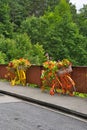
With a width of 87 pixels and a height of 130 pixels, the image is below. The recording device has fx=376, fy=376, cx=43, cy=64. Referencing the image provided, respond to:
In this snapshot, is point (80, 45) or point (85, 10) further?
point (85, 10)

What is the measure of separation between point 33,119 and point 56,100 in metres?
2.82

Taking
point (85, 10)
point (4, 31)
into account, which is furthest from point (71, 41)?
point (85, 10)

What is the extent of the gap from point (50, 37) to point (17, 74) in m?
50.8

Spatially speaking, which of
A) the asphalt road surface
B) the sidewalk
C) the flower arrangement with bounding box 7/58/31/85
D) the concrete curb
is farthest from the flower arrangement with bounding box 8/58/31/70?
the asphalt road surface

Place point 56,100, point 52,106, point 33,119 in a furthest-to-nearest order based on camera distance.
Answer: point 56,100 < point 52,106 < point 33,119

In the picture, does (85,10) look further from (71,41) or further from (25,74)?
(25,74)

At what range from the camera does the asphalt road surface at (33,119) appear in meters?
8.62

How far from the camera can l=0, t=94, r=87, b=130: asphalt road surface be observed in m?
8.62

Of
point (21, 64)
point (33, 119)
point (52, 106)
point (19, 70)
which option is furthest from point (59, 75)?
point (33, 119)

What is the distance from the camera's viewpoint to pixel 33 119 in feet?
31.4

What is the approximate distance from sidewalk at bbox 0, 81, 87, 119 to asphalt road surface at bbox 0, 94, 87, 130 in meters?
0.33

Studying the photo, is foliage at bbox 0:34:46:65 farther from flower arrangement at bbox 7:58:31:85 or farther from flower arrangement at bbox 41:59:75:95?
flower arrangement at bbox 41:59:75:95

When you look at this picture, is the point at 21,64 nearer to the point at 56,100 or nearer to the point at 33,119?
the point at 56,100

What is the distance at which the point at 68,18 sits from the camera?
72.8 metres
